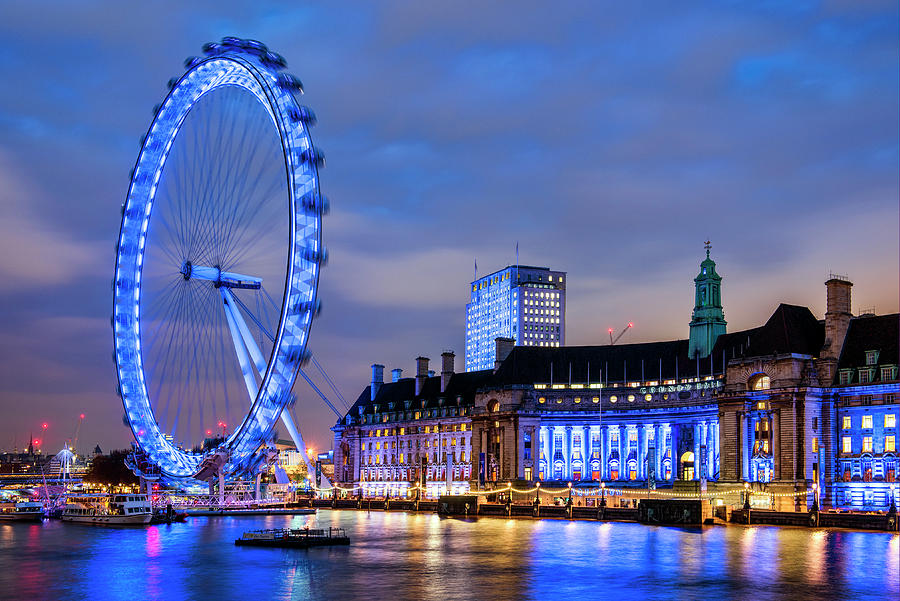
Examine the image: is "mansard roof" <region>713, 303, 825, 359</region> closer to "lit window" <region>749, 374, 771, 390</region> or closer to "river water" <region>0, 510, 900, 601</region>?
"lit window" <region>749, 374, 771, 390</region>

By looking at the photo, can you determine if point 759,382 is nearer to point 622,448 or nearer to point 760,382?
point 760,382

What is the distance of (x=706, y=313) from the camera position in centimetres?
16050

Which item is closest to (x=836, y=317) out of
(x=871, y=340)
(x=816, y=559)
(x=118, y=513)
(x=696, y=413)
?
(x=871, y=340)

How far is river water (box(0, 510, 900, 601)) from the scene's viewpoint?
56.3 metres

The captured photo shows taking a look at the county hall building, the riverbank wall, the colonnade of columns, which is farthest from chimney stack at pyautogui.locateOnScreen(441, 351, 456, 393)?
the riverbank wall

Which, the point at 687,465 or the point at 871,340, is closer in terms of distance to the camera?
the point at 871,340

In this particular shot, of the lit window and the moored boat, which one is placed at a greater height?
the lit window

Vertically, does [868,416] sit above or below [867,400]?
below

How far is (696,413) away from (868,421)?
3140 cm

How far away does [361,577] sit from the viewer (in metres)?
62.5

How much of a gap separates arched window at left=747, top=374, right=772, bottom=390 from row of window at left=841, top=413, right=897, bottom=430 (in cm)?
991

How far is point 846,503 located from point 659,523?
1129 inches

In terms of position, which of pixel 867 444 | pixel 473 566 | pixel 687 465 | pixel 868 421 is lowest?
pixel 473 566

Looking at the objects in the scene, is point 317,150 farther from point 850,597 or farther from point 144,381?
point 850,597
